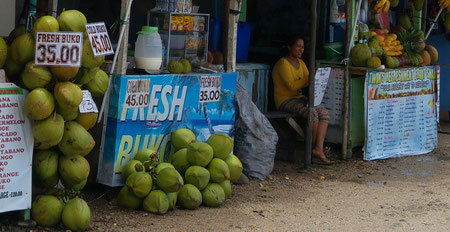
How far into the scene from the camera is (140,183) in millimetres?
6148

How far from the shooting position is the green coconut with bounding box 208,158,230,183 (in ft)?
21.8

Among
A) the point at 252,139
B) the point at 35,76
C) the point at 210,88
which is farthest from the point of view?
the point at 252,139

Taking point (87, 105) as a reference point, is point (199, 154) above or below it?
below

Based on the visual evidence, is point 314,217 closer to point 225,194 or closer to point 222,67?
point 225,194

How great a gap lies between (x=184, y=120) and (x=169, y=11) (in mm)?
1113

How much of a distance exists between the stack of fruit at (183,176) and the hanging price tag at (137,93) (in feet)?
1.42

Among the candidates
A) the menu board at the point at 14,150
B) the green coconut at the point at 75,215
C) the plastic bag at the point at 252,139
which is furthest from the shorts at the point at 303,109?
the menu board at the point at 14,150

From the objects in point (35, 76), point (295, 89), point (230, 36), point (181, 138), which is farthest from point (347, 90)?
point (35, 76)

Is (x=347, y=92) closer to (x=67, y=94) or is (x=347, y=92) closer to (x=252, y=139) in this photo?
(x=252, y=139)

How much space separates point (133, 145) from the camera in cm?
664

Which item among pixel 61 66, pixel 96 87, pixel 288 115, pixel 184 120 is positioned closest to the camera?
pixel 61 66

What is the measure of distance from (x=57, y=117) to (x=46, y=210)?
2.39ft

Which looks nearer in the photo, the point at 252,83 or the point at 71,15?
the point at 71,15

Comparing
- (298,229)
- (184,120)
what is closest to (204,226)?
(298,229)
